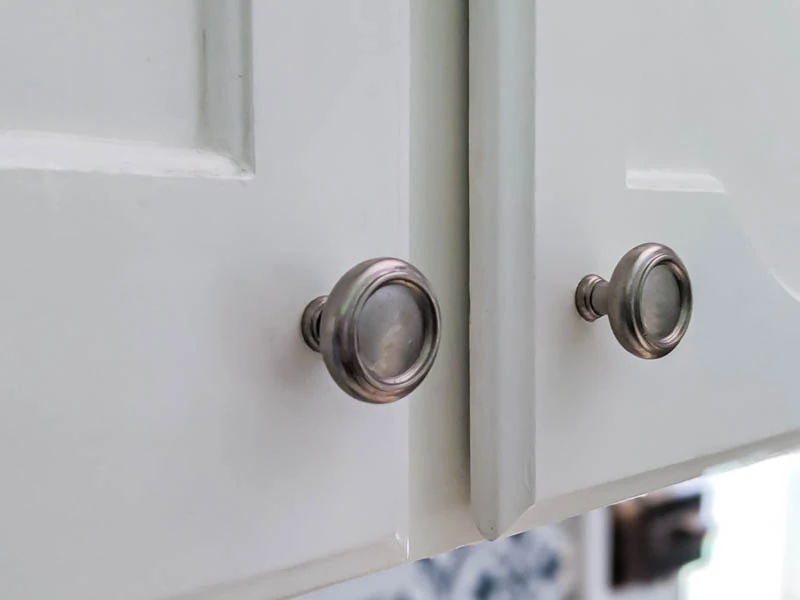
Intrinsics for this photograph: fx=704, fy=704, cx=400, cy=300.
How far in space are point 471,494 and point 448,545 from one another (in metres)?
0.03

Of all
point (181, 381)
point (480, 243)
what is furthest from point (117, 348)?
point (480, 243)

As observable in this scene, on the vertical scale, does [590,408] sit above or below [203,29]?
below

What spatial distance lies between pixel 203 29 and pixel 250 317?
3.0 inches

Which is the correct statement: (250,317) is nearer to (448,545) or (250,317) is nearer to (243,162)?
(243,162)

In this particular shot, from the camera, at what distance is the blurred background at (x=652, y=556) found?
598 millimetres

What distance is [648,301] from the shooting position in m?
0.24

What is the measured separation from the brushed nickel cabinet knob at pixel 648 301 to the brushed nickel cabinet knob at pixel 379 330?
0.08 meters

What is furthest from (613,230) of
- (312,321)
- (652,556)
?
(652,556)

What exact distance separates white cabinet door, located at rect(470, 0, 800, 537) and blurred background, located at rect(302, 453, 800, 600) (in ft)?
0.94

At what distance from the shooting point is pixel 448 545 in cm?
28

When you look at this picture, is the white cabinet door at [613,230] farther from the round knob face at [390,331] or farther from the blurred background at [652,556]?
the blurred background at [652,556]

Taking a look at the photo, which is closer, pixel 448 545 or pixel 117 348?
pixel 117 348

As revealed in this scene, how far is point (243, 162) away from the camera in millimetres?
188

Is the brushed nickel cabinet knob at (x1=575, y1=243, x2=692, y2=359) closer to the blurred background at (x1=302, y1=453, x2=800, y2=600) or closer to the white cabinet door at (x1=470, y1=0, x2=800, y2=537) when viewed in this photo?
the white cabinet door at (x1=470, y1=0, x2=800, y2=537)
